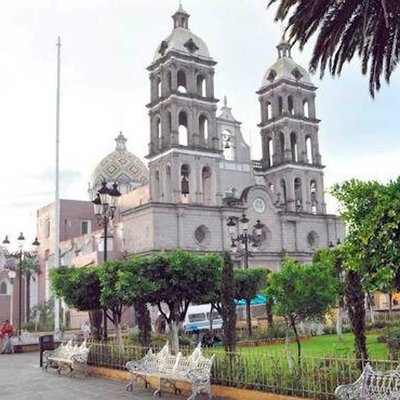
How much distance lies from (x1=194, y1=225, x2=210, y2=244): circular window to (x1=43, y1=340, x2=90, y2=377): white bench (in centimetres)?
2956

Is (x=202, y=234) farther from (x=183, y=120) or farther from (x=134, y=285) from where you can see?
(x=134, y=285)

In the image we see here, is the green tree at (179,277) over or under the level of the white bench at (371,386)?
over

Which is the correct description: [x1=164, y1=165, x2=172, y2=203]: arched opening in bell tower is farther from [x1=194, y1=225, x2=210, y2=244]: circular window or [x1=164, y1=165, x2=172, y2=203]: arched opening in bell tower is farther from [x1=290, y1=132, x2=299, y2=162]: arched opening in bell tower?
[x1=290, y1=132, x2=299, y2=162]: arched opening in bell tower

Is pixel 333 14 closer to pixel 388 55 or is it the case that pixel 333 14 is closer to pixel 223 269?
pixel 388 55

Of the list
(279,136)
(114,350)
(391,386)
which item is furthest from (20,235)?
(279,136)

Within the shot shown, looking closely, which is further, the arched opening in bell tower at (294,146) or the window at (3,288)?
the window at (3,288)

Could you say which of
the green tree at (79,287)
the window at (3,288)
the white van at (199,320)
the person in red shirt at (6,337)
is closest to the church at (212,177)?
the window at (3,288)

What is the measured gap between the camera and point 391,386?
807 cm

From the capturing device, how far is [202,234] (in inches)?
1837

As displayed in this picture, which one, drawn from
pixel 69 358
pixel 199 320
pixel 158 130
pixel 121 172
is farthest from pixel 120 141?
pixel 69 358

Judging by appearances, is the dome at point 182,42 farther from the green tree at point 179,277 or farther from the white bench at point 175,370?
the white bench at point 175,370

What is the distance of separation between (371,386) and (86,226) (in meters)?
55.0

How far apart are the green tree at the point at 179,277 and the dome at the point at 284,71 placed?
139ft

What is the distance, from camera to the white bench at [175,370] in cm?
Result: 1052
